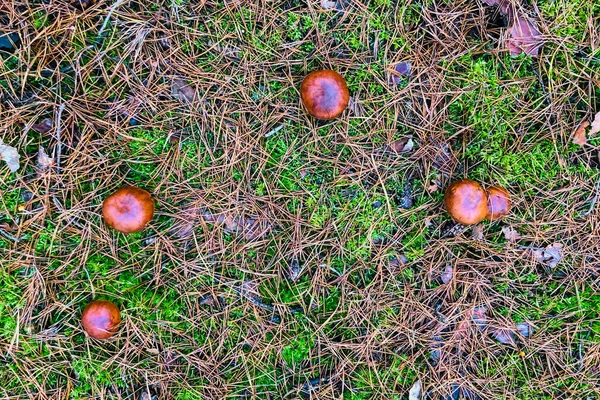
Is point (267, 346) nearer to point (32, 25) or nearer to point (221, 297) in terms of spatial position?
point (221, 297)

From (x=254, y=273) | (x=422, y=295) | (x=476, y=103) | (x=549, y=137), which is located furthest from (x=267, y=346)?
(x=549, y=137)

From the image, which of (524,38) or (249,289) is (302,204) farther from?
(524,38)

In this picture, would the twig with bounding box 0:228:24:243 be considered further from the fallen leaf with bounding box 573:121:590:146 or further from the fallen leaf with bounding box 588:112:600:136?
the fallen leaf with bounding box 588:112:600:136

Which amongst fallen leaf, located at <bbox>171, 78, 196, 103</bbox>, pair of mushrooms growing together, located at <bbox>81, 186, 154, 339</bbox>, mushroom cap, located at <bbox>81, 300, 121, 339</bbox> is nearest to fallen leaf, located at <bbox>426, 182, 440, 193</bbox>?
fallen leaf, located at <bbox>171, 78, 196, 103</bbox>

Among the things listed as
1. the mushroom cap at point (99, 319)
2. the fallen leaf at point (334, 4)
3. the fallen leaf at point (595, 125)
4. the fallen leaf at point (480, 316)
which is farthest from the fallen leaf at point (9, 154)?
the fallen leaf at point (595, 125)

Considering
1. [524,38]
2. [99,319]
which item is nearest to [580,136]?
[524,38]
